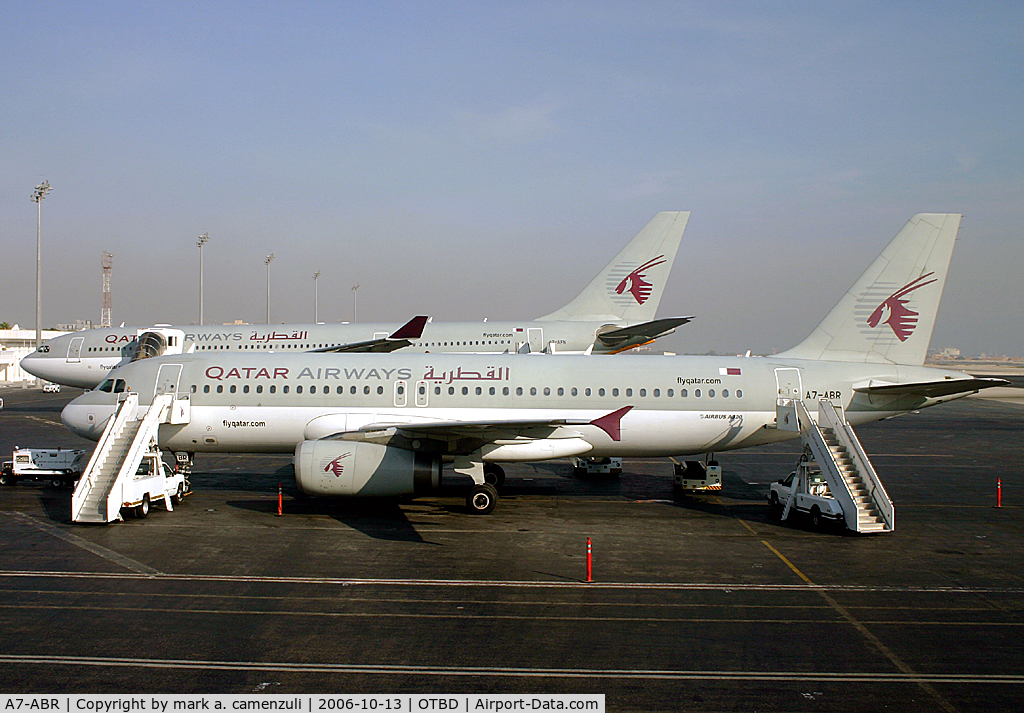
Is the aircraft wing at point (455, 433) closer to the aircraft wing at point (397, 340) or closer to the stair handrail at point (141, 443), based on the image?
the stair handrail at point (141, 443)

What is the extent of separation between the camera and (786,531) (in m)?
19.9

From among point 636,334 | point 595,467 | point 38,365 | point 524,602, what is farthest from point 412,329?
point 524,602

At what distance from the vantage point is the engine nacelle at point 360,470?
66.1ft

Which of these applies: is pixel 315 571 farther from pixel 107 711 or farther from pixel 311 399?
pixel 311 399

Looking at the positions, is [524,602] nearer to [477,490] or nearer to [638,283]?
[477,490]

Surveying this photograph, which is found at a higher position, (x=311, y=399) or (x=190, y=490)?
(x=311, y=399)

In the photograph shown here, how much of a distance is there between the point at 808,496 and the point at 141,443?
1908cm

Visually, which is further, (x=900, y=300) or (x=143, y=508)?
(x=900, y=300)

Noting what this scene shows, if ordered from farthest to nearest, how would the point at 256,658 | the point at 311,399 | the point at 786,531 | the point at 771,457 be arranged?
the point at 771,457 → the point at 311,399 → the point at 786,531 → the point at 256,658

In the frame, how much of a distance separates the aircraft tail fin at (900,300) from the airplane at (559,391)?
5 cm

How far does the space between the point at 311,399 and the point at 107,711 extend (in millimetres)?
14407

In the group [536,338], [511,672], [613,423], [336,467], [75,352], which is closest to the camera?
[511,672]

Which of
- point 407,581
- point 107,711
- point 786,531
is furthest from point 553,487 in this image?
point 107,711

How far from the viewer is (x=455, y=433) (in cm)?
2048
